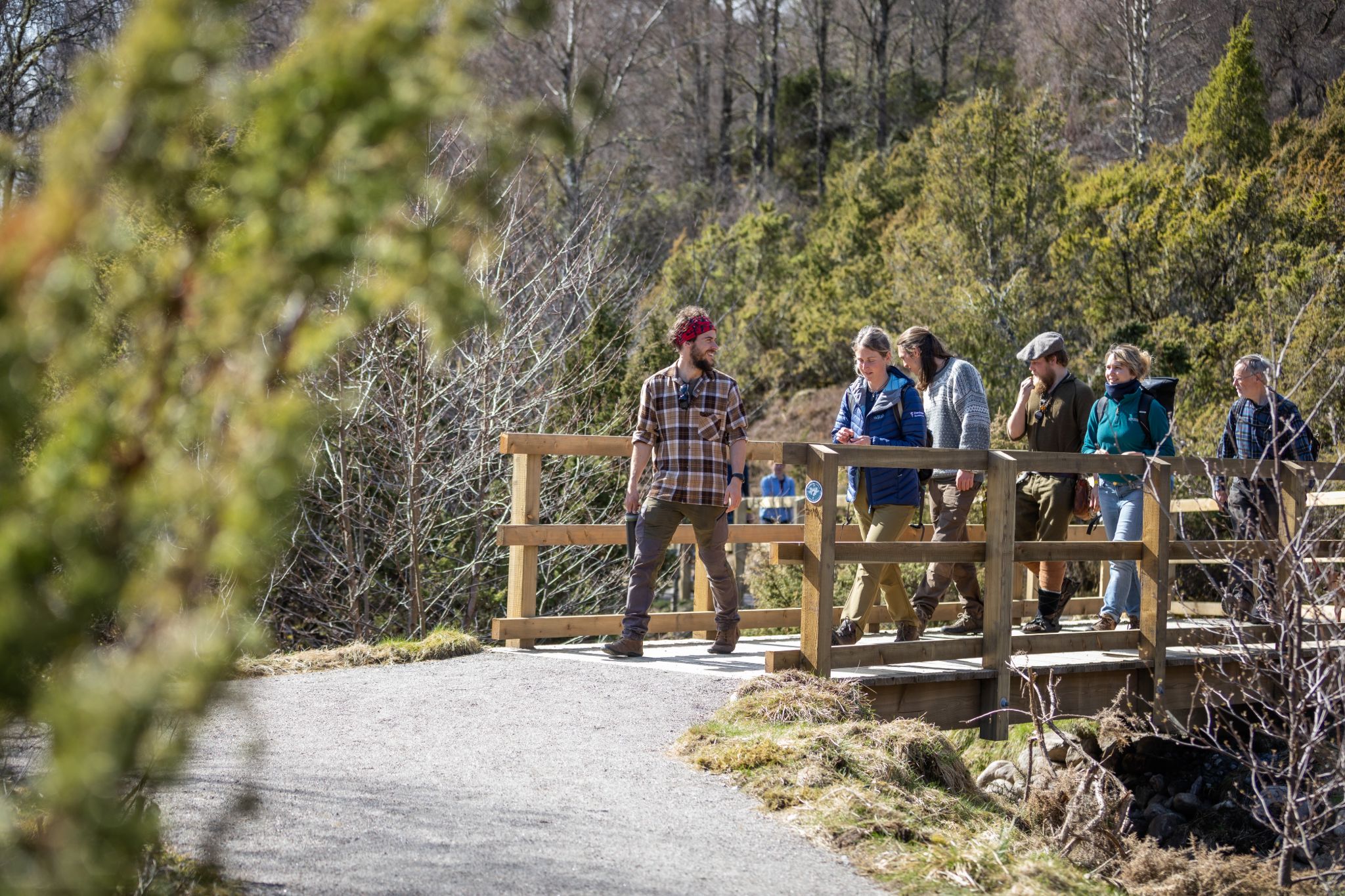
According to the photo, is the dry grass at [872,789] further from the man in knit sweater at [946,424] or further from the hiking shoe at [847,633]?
the man in knit sweater at [946,424]

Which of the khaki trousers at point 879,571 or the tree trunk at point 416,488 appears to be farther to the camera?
the tree trunk at point 416,488

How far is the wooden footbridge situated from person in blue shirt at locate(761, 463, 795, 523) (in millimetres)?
7920

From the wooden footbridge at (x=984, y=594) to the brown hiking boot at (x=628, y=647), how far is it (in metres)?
0.48

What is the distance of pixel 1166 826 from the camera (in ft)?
28.7

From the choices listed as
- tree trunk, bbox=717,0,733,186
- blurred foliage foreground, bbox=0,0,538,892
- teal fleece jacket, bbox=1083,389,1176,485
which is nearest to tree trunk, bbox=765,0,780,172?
tree trunk, bbox=717,0,733,186

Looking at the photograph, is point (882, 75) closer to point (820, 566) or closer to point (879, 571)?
point (879, 571)

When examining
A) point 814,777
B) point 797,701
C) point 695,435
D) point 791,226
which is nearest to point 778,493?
point 695,435

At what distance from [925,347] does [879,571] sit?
57.9 inches

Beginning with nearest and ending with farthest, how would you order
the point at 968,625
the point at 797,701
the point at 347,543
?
the point at 797,701 < the point at 968,625 < the point at 347,543

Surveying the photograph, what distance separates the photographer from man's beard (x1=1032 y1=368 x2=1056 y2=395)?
8.17 m

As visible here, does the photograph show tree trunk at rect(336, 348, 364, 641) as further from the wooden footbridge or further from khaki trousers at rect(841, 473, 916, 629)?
khaki trousers at rect(841, 473, 916, 629)

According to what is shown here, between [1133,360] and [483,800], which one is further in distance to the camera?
[1133,360]

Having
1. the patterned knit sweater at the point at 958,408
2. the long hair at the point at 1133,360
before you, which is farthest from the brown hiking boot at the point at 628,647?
the long hair at the point at 1133,360

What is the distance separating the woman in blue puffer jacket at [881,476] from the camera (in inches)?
281
